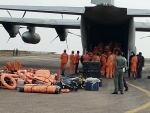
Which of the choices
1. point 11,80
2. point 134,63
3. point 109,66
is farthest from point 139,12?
point 11,80

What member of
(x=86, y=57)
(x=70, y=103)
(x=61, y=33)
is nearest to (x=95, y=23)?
(x=86, y=57)

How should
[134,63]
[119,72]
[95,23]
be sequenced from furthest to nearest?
[95,23] < [134,63] < [119,72]

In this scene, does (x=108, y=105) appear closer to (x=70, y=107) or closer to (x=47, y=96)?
(x=70, y=107)

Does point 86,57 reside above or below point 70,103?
above

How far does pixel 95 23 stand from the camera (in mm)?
18516

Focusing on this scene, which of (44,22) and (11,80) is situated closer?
(11,80)

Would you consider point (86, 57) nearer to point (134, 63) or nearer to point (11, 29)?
point (134, 63)

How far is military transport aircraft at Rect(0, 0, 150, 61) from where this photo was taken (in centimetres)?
1586

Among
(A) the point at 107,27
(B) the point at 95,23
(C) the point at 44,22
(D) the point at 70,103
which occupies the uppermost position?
(C) the point at 44,22

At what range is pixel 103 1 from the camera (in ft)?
48.9

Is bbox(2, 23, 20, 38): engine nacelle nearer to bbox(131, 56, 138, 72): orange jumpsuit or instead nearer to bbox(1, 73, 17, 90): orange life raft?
bbox(131, 56, 138, 72): orange jumpsuit

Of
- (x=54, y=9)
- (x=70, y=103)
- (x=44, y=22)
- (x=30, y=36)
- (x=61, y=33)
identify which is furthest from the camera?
(x=30, y=36)

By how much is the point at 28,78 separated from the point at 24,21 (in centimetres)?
1367

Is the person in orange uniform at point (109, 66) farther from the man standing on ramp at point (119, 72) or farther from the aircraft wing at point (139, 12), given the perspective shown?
the man standing on ramp at point (119, 72)
